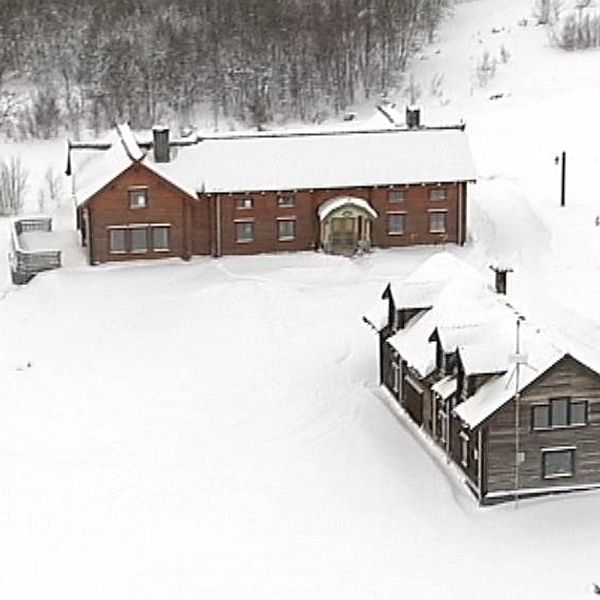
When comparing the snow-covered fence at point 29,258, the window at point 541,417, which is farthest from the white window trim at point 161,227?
the window at point 541,417

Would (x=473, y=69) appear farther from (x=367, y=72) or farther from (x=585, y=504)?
(x=585, y=504)

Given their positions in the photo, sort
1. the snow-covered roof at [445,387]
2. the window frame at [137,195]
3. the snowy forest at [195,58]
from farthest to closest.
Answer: the snowy forest at [195,58], the window frame at [137,195], the snow-covered roof at [445,387]

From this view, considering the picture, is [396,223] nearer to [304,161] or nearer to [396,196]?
[396,196]

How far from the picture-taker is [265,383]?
125 ft

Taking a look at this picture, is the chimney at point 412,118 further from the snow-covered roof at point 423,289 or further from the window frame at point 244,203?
the snow-covered roof at point 423,289

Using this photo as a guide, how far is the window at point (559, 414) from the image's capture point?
3141cm

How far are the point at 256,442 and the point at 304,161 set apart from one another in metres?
14.8

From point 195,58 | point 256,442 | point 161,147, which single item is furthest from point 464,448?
point 195,58

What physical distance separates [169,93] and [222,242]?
2020 centimetres

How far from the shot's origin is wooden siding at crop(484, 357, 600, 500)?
31.2 m

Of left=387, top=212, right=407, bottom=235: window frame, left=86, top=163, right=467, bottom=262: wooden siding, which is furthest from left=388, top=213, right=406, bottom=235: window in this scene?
left=86, top=163, right=467, bottom=262: wooden siding

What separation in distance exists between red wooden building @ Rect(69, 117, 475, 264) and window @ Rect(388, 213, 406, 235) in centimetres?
3

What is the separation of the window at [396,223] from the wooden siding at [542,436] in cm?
1712

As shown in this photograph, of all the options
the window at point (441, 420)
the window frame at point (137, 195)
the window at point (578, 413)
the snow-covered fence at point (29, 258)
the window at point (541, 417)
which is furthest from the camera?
the window frame at point (137, 195)
